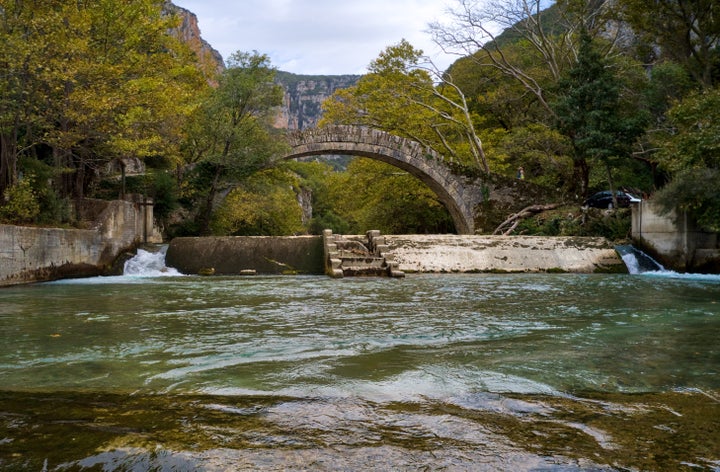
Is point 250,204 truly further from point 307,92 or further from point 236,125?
point 307,92

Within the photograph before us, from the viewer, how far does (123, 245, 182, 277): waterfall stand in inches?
559

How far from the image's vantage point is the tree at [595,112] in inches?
693

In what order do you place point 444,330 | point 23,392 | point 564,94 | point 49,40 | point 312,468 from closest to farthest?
point 312,468
point 23,392
point 444,330
point 49,40
point 564,94

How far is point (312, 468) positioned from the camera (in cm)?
201

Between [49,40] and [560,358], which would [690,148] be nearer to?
[560,358]

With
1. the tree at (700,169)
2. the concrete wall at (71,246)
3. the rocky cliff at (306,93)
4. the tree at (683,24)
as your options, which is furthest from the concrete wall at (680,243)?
the rocky cliff at (306,93)

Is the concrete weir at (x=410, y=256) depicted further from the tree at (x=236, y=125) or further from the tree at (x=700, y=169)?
the tree at (x=236, y=125)

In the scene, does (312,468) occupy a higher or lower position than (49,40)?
lower

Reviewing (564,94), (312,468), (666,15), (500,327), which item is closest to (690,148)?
(564,94)

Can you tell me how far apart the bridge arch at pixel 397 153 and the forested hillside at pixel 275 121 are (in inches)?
44.2

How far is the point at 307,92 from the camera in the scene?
597 feet

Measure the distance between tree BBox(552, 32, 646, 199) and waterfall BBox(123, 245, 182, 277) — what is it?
1334cm

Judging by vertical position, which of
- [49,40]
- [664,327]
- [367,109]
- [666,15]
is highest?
[666,15]

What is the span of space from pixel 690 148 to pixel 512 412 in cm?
1384
